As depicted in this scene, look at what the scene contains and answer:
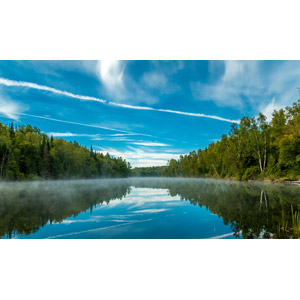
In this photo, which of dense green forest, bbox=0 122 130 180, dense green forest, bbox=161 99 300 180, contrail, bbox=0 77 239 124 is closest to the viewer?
contrail, bbox=0 77 239 124

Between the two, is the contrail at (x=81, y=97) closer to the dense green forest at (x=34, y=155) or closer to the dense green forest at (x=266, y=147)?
the dense green forest at (x=266, y=147)

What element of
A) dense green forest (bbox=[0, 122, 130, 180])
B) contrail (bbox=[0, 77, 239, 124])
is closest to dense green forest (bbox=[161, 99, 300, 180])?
contrail (bbox=[0, 77, 239, 124])


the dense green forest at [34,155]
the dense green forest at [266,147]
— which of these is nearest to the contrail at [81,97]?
the dense green forest at [266,147]

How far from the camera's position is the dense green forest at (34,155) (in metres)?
31.2

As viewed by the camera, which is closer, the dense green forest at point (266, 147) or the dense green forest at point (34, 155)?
the dense green forest at point (266, 147)

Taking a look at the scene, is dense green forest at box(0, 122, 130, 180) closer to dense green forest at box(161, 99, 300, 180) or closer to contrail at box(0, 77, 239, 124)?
contrail at box(0, 77, 239, 124)

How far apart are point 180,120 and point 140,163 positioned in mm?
5281

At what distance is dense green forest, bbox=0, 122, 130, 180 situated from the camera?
31.2 meters

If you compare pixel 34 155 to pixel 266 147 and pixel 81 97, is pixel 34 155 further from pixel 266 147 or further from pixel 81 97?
pixel 266 147

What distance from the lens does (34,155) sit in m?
38.2

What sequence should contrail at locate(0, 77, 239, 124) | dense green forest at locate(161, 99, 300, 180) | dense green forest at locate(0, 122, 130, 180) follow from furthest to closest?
dense green forest at locate(0, 122, 130, 180)
dense green forest at locate(161, 99, 300, 180)
contrail at locate(0, 77, 239, 124)

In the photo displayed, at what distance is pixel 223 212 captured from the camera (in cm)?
644

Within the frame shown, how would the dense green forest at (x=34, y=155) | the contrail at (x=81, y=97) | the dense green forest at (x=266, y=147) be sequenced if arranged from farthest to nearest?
the dense green forest at (x=34, y=155) < the dense green forest at (x=266, y=147) < the contrail at (x=81, y=97)

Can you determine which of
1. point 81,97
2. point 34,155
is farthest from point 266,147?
point 34,155
